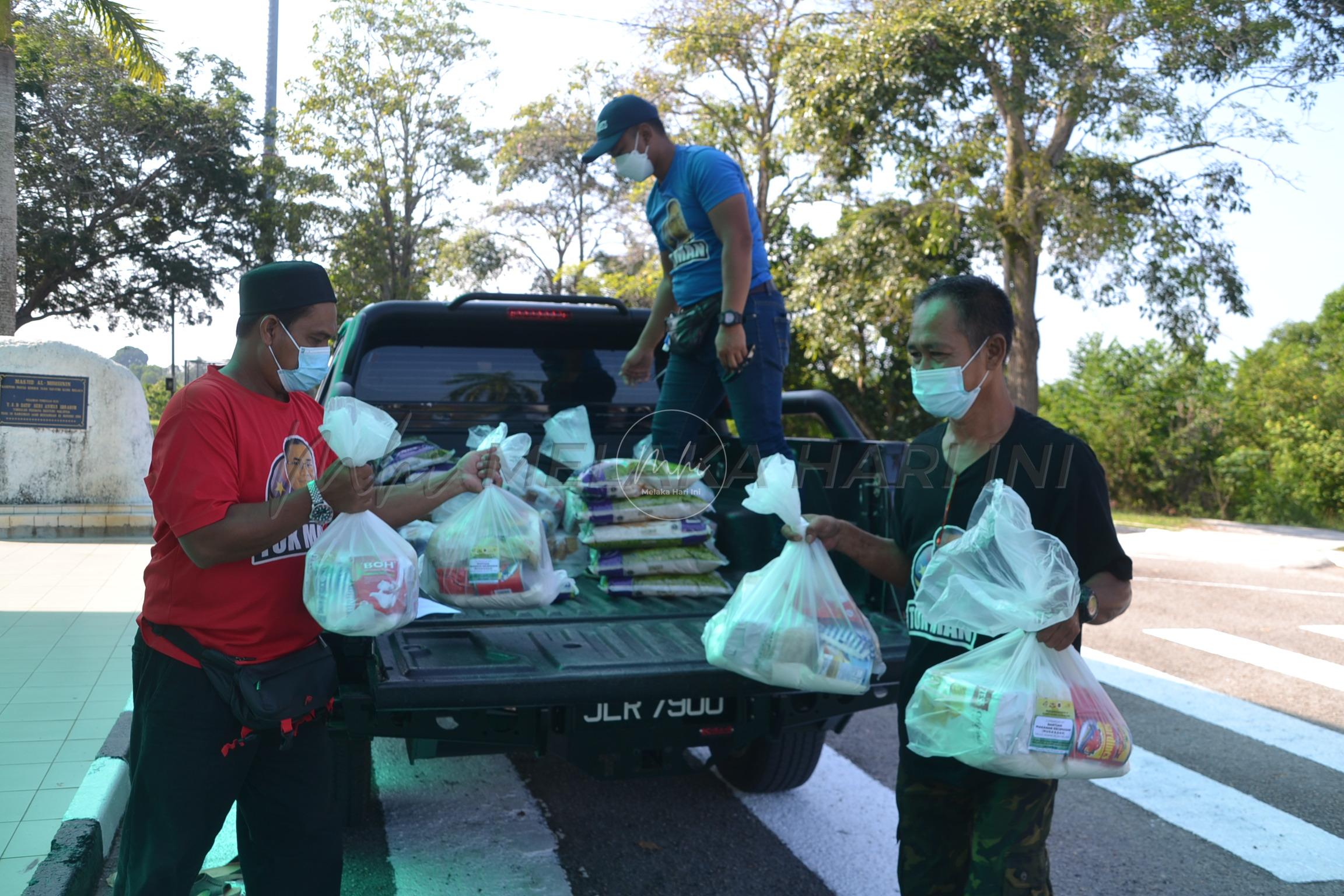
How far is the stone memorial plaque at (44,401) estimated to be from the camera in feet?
40.4

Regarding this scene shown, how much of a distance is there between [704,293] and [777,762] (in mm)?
1947

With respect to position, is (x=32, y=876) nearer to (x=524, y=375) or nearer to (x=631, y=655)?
(x=631, y=655)

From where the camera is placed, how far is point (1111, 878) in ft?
12.3

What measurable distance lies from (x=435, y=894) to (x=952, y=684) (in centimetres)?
200

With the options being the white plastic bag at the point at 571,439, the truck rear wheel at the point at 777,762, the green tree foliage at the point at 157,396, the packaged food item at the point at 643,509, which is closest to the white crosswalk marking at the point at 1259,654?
the truck rear wheel at the point at 777,762

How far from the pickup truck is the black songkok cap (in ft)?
3.29

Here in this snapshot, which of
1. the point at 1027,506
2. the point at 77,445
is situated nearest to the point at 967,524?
the point at 1027,506

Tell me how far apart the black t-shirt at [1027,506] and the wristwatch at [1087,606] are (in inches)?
2.8

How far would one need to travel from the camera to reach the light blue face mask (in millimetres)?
2600

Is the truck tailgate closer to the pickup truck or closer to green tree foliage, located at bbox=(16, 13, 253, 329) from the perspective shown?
the pickup truck

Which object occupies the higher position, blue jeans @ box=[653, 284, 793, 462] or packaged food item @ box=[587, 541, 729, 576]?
blue jeans @ box=[653, 284, 793, 462]

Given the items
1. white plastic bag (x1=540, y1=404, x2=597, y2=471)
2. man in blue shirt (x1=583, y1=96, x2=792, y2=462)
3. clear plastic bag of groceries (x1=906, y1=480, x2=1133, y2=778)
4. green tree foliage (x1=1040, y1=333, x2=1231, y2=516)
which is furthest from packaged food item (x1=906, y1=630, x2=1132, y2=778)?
green tree foliage (x1=1040, y1=333, x2=1231, y2=516)

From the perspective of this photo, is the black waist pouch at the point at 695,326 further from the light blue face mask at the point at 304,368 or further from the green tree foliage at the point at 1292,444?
the green tree foliage at the point at 1292,444

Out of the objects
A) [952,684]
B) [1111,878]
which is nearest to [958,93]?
[1111,878]
